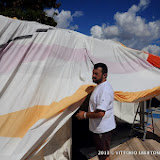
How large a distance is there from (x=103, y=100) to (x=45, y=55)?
48.6 inches

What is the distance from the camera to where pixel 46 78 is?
7.07 ft

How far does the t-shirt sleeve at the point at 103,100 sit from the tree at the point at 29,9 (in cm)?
598

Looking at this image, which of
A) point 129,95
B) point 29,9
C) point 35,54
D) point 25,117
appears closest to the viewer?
point 25,117

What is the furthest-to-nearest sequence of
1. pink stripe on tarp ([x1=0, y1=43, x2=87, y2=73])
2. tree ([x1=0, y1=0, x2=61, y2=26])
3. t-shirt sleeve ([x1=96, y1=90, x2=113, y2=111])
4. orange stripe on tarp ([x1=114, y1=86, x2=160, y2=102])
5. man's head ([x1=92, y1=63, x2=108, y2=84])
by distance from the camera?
tree ([x1=0, y1=0, x2=61, y2=26]) → orange stripe on tarp ([x1=114, y1=86, x2=160, y2=102]) → pink stripe on tarp ([x1=0, y1=43, x2=87, y2=73]) → man's head ([x1=92, y1=63, x2=108, y2=84]) → t-shirt sleeve ([x1=96, y1=90, x2=113, y2=111])

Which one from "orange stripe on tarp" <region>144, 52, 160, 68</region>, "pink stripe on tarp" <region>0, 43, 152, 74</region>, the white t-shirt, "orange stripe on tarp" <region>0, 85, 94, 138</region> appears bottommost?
"orange stripe on tarp" <region>0, 85, 94, 138</region>

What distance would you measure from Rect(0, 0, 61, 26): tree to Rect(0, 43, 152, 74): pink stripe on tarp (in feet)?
15.5

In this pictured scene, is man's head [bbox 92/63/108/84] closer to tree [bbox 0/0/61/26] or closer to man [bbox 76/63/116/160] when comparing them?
man [bbox 76/63/116/160]

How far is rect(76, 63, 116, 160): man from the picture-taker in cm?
166

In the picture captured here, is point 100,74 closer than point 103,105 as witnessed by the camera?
No

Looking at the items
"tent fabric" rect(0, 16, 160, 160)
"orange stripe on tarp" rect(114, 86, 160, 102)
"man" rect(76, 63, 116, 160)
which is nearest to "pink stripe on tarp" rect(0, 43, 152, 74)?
"tent fabric" rect(0, 16, 160, 160)

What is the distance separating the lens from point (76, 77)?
235cm

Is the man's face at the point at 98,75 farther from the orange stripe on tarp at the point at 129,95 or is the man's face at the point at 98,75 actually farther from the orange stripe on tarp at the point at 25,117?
the orange stripe on tarp at the point at 129,95

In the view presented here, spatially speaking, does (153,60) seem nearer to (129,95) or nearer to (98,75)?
(129,95)

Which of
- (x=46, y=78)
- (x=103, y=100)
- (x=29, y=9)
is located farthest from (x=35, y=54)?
(x=29, y=9)
